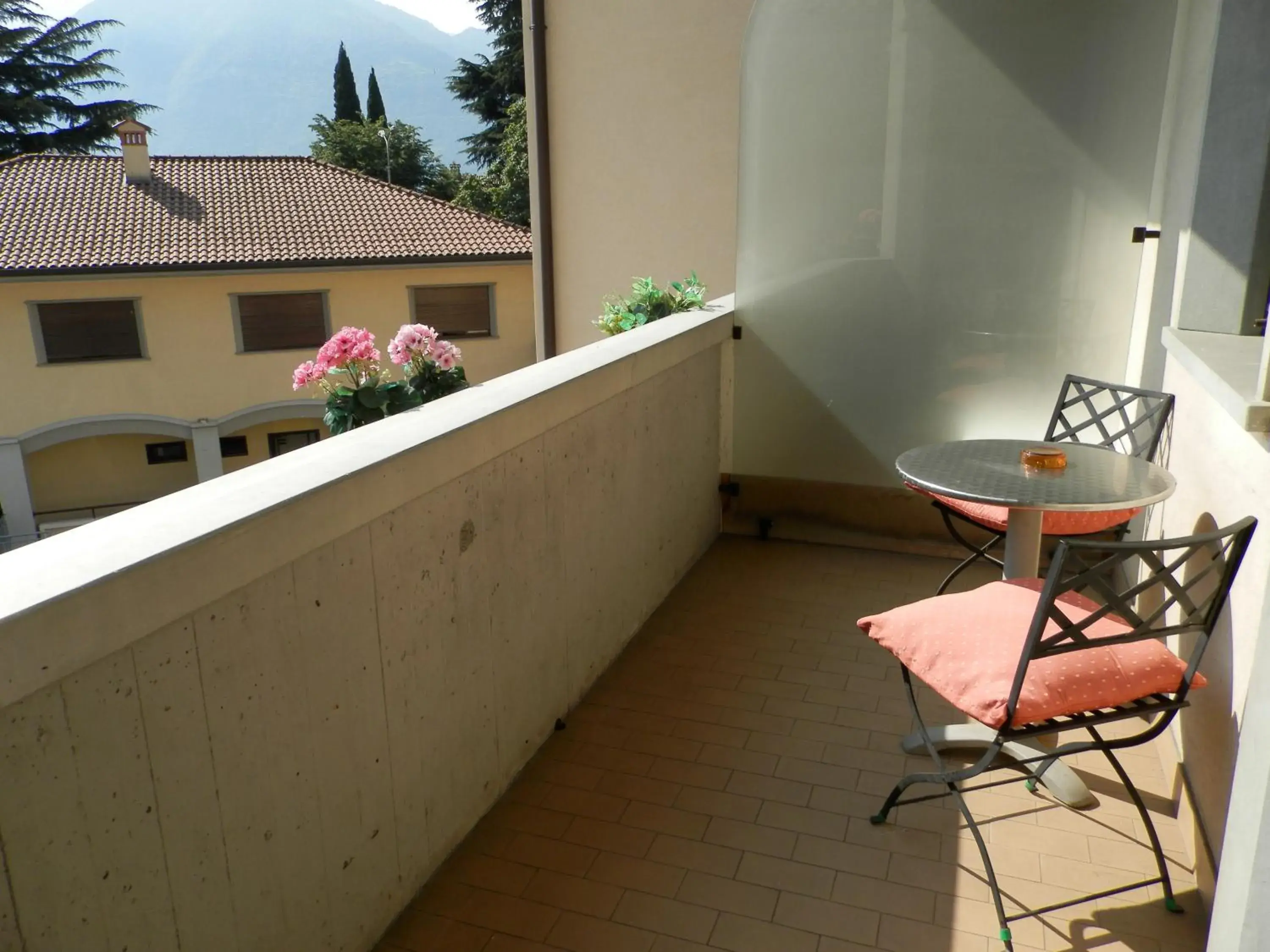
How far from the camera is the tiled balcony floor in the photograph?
235 cm

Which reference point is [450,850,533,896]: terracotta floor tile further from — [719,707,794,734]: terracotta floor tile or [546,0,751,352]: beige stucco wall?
[546,0,751,352]: beige stucco wall

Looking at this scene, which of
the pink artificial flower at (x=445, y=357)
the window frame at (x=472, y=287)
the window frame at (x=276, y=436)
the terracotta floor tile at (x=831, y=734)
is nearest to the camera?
the terracotta floor tile at (x=831, y=734)

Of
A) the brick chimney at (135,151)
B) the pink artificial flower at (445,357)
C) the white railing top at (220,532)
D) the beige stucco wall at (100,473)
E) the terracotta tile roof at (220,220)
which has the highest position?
the brick chimney at (135,151)

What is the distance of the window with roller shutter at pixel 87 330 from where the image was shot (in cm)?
2155

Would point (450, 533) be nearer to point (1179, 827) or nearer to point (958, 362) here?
point (1179, 827)

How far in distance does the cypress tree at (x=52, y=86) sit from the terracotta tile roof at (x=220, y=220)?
10.7 meters

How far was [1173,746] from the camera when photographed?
2.91m

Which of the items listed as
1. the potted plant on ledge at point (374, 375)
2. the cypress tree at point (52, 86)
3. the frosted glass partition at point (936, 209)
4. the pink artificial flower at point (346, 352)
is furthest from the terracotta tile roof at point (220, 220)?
the pink artificial flower at point (346, 352)

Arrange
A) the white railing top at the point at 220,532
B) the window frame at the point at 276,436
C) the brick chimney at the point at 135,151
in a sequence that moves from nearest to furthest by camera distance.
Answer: the white railing top at the point at 220,532
the window frame at the point at 276,436
the brick chimney at the point at 135,151

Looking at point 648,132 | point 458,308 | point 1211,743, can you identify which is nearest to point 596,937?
point 1211,743

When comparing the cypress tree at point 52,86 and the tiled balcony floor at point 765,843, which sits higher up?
the cypress tree at point 52,86

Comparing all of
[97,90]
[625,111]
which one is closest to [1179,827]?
[625,111]

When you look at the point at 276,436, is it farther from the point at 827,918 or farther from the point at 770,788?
the point at 827,918

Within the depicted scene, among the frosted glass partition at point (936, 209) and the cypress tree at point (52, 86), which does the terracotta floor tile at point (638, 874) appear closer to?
the frosted glass partition at point (936, 209)
